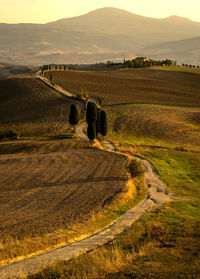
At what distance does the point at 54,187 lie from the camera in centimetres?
2931

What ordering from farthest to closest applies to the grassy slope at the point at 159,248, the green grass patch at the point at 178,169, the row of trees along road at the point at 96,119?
the row of trees along road at the point at 96,119 → the green grass patch at the point at 178,169 → the grassy slope at the point at 159,248

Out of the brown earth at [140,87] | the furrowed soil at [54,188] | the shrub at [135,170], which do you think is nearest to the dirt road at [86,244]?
the furrowed soil at [54,188]

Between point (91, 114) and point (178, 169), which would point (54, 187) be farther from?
point (91, 114)

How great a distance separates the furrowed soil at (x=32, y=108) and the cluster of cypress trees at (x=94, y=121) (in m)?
9.37

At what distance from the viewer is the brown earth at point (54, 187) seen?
21203 mm

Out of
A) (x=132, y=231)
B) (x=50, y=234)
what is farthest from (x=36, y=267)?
(x=132, y=231)

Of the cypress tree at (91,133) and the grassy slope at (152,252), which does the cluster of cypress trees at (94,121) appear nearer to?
the cypress tree at (91,133)

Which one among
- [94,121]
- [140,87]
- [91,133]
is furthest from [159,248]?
[140,87]

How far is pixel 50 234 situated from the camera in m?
19.4

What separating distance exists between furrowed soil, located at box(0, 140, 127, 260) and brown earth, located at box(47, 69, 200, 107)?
47.3 metres

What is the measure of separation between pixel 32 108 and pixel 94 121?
3647cm

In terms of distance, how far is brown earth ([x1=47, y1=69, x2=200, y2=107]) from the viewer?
3725 inches

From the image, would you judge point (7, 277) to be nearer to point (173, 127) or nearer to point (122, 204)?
point (122, 204)

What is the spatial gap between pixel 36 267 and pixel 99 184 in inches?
565
